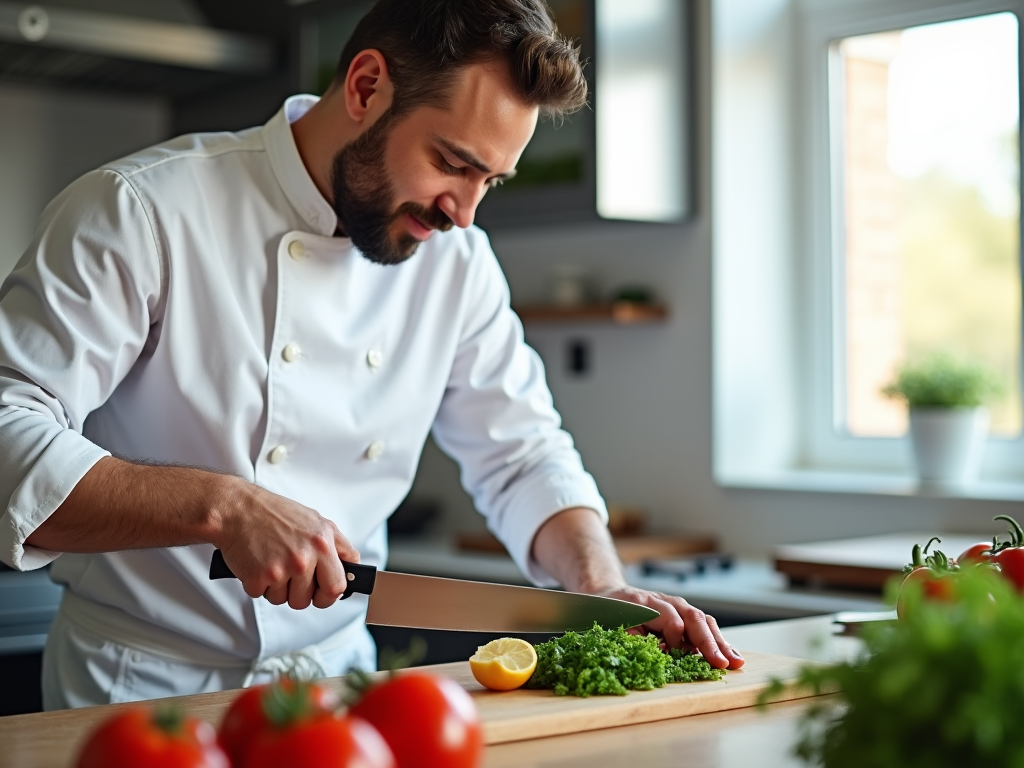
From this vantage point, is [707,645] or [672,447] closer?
[707,645]

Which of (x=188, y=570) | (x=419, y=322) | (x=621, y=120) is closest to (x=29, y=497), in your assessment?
(x=188, y=570)

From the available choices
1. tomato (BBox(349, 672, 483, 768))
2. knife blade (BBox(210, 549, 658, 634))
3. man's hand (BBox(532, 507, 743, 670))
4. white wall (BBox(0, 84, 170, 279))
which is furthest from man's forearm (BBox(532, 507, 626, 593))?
white wall (BBox(0, 84, 170, 279))

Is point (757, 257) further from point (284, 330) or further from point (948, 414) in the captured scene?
point (284, 330)

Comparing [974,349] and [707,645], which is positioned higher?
[974,349]

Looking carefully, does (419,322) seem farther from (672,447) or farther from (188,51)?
(188,51)

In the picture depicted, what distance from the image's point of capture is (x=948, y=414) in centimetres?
250

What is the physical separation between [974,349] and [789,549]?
2.37ft

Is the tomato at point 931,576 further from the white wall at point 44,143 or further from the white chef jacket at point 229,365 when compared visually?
the white wall at point 44,143

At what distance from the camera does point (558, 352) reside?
3127mm

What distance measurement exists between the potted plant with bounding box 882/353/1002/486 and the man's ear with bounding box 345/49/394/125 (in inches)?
56.4

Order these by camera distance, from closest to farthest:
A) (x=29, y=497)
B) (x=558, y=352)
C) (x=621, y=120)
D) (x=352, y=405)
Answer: (x=29, y=497) → (x=352, y=405) → (x=621, y=120) → (x=558, y=352)

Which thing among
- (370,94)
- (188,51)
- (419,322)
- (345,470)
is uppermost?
(188,51)

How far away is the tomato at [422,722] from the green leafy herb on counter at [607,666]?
396mm

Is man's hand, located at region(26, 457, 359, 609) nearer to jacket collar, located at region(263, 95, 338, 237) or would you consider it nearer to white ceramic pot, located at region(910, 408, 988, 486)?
jacket collar, located at region(263, 95, 338, 237)
